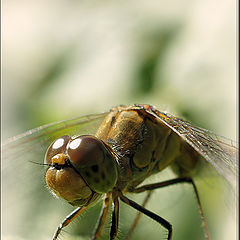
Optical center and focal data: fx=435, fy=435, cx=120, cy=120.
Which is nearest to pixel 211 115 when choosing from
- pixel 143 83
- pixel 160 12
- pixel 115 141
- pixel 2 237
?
pixel 143 83

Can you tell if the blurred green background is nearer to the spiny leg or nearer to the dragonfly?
the spiny leg

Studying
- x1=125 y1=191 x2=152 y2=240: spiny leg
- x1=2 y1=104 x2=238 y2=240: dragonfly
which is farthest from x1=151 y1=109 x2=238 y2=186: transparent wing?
x1=125 y1=191 x2=152 y2=240: spiny leg

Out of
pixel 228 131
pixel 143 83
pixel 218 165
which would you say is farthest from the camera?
pixel 143 83

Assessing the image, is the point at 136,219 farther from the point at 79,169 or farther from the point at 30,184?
the point at 79,169

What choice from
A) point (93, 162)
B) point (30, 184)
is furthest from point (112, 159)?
point (30, 184)

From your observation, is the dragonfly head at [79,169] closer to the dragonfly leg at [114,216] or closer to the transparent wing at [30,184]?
the dragonfly leg at [114,216]

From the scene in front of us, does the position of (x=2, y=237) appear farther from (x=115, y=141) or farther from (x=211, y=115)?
(x=211, y=115)
